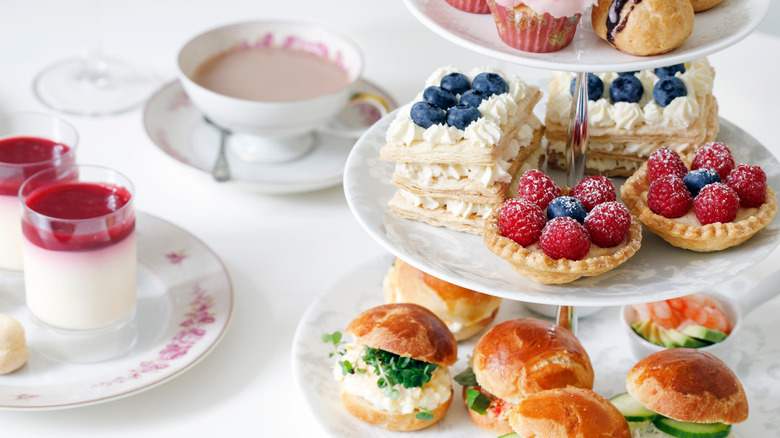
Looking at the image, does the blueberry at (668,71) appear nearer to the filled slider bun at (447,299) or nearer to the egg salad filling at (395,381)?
the filled slider bun at (447,299)

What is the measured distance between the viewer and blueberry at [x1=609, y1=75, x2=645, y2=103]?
1.77 meters

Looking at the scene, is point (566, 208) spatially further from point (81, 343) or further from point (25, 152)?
point (25, 152)

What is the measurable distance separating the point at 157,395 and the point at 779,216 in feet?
4.21

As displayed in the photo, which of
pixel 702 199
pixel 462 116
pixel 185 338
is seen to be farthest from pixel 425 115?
pixel 185 338

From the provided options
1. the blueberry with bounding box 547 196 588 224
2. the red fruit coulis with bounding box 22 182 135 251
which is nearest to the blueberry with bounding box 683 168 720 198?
the blueberry with bounding box 547 196 588 224

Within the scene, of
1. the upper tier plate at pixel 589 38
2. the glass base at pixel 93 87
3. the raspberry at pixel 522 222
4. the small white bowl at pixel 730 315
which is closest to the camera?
the upper tier plate at pixel 589 38

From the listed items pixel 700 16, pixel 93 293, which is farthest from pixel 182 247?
pixel 700 16

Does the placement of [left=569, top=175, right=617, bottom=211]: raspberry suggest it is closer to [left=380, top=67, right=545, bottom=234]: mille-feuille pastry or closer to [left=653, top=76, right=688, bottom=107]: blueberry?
[left=380, top=67, right=545, bottom=234]: mille-feuille pastry

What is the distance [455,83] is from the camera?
1683 millimetres

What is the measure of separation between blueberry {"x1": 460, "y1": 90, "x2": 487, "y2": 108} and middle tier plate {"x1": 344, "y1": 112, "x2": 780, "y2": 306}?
0.73 ft

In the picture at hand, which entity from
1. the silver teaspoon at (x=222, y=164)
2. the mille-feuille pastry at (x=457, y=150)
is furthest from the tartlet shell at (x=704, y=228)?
the silver teaspoon at (x=222, y=164)

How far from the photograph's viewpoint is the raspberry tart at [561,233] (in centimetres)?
139

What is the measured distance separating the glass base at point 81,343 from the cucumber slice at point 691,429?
1134mm

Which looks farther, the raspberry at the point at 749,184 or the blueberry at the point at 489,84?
the blueberry at the point at 489,84
